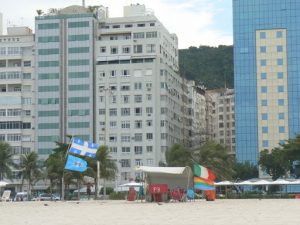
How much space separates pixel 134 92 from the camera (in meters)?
127

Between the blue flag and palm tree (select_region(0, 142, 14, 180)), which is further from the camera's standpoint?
palm tree (select_region(0, 142, 14, 180))

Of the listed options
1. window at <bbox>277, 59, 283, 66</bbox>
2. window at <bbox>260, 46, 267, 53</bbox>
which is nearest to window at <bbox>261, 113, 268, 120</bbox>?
window at <bbox>277, 59, 283, 66</bbox>

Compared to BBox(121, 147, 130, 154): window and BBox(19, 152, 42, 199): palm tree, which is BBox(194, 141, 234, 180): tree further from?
BBox(121, 147, 130, 154): window

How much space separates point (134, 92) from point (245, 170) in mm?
24196

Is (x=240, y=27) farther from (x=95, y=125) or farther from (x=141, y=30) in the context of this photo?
(x=95, y=125)

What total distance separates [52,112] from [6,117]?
342 inches

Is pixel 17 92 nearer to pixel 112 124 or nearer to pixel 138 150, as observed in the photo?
pixel 112 124

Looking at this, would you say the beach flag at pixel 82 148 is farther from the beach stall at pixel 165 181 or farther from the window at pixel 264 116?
the window at pixel 264 116

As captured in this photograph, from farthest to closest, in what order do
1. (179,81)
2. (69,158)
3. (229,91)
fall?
(229,91)
(179,81)
(69,158)

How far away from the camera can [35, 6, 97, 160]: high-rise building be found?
127 metres

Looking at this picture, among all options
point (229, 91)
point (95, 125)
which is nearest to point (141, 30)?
point (95, 125)

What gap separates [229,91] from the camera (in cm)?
18162

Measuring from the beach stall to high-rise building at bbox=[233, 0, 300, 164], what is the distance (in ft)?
228

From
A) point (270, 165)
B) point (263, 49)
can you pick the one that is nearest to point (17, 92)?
point (263, 49)
